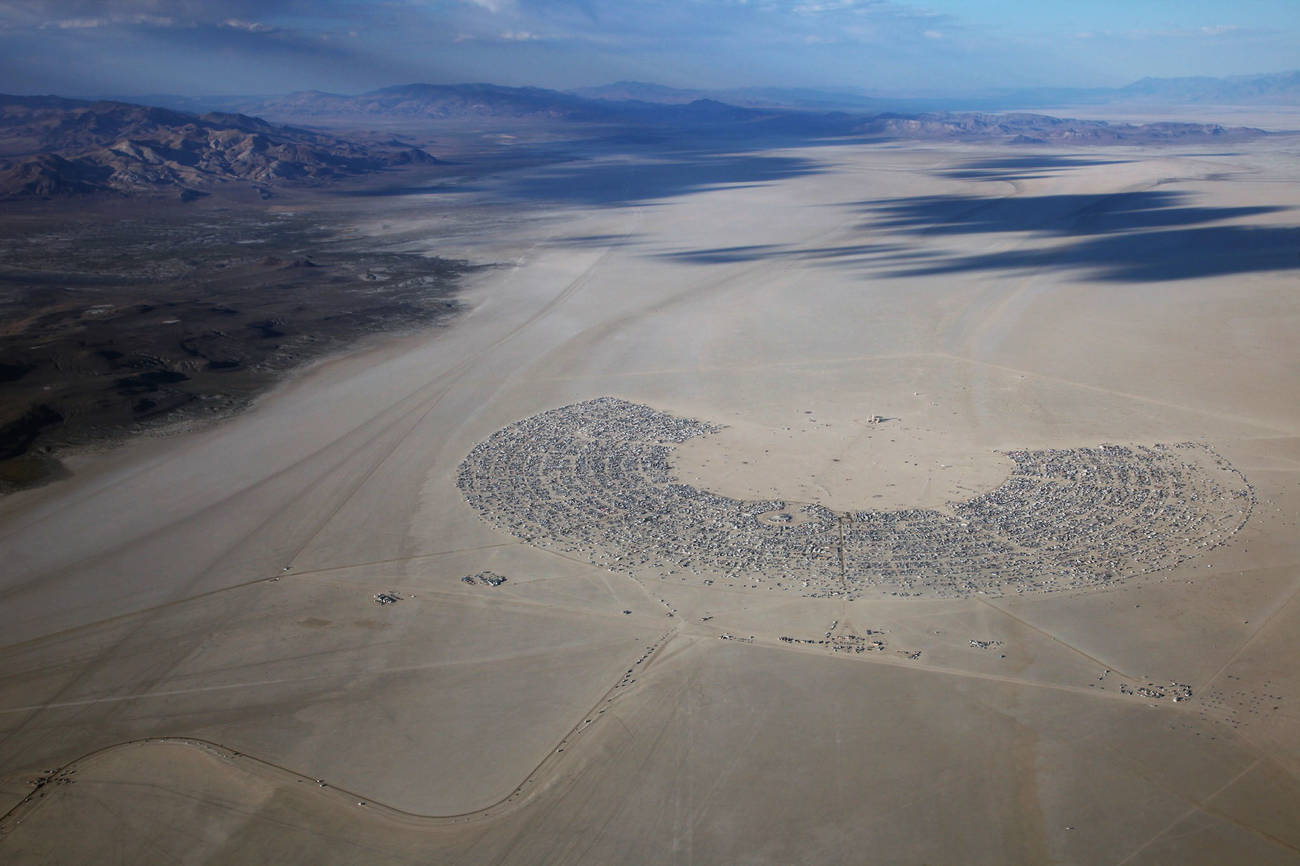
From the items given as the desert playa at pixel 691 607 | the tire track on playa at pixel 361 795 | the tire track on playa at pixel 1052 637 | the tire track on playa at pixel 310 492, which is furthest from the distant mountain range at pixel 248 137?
the tire track on playa at pixel 1052 637

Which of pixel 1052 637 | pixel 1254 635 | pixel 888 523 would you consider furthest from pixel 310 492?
pixel 1254 635

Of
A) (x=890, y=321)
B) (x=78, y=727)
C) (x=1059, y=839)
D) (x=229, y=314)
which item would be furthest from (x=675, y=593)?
(x=229, y=314)

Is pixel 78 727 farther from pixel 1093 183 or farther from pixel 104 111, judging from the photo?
pixel 104 111

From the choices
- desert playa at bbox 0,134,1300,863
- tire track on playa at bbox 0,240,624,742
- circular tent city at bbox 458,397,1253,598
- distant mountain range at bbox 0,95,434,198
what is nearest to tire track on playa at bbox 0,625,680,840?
desert playa at bbox 0,134,1300,863

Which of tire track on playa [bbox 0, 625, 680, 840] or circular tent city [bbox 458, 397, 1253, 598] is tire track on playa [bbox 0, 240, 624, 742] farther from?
circular tent city [bbox 458, 397, 1253, 598]

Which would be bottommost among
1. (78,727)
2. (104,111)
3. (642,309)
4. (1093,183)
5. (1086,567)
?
(78,727)

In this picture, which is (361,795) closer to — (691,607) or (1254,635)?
(691,607)
